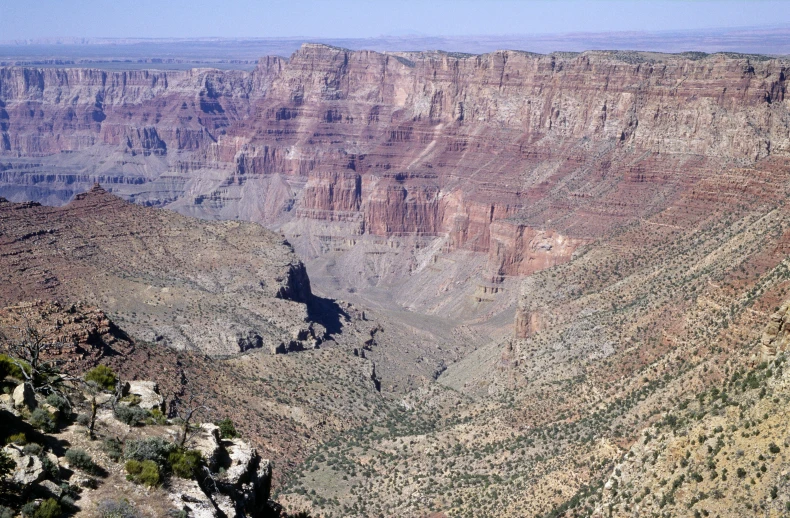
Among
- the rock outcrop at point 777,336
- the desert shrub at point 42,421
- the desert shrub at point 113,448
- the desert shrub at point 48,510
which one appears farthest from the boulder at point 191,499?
the rock outcrop at point 777,336

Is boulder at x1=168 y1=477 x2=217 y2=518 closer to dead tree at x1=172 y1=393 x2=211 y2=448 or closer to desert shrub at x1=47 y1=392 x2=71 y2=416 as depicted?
dead tree at x1=172 y1=393 x2=211 y2=448

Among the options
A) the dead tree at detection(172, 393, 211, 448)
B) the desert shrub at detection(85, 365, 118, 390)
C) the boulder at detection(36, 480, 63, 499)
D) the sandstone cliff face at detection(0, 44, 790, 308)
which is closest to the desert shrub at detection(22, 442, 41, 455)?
the boulder at detection(36, 480, 63, 499)

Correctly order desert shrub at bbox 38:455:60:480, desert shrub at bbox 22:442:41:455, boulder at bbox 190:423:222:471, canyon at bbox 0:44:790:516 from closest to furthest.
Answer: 1. desert shrub at bbox 38:455:60:480
2. desert shrub at bbox 22:442:41:455
3. boulder at bbox 190:423:222:471
4. canyon at bbox 0:44:790:516

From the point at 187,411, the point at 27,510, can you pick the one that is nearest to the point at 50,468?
the point at 27,510

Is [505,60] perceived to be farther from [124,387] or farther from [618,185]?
[124,387]

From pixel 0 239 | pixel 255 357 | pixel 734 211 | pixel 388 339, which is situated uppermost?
pixel 734 211

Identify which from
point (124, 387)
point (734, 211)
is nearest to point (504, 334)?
point (734, 211)

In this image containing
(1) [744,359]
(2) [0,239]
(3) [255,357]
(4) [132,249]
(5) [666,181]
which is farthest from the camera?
(5) [666,181]
